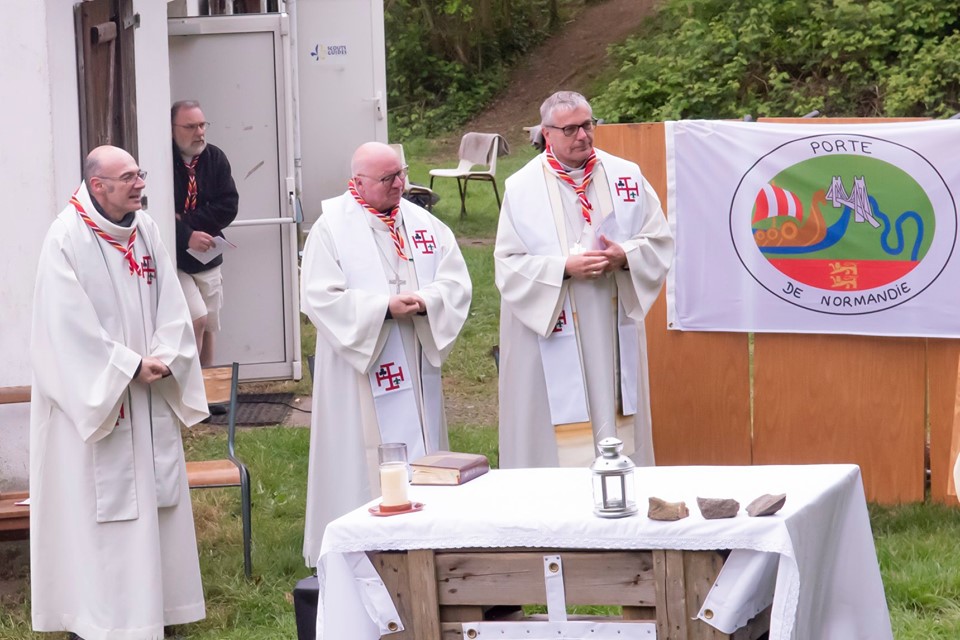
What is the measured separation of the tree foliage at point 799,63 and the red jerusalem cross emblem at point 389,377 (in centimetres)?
1198

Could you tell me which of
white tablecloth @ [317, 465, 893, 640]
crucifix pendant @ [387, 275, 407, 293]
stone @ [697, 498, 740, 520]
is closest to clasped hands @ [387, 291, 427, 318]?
crucifix pendant @ [387, 275, 407, 293]

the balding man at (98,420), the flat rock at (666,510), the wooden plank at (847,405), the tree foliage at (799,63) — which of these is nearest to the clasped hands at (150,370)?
the balding man at (98,420)

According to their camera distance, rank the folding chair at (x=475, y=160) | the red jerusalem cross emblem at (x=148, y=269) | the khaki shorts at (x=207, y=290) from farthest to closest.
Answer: the folding chair at (x=475, y=160) → the khaki shorts at (x=207, y=290) → the red jerusalem cross emblem at (x=148, y=269)

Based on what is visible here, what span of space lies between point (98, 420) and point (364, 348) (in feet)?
3.99

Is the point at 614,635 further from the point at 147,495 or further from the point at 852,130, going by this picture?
the point at 852,130

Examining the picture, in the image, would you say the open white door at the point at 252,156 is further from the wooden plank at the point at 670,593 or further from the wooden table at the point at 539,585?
the wooden plank at the point at 670,593

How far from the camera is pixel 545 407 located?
266 inches

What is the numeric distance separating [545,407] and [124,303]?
2.08 meters

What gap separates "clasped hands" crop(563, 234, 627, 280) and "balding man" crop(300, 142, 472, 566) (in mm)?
510

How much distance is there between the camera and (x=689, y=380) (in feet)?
24.2

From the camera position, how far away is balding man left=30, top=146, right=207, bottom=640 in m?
5.68

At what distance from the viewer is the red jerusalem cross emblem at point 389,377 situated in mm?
6383

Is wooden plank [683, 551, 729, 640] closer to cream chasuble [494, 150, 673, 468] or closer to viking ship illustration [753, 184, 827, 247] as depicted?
cream chasuble [494, 150, 673, 468]

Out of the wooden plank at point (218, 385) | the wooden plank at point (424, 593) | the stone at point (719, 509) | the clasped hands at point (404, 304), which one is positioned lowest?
the wooden plank at point (424, 593)
